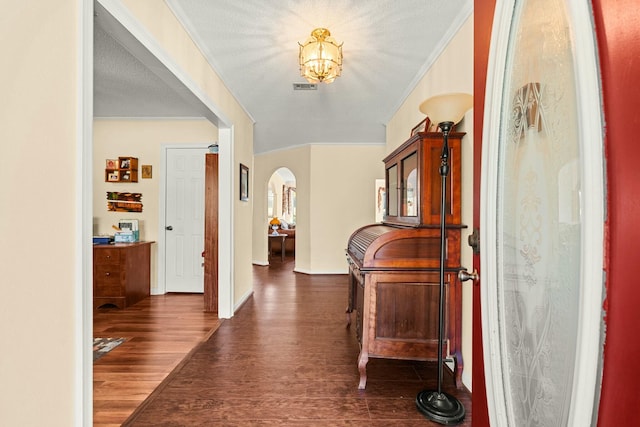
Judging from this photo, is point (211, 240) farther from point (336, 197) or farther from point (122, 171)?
point (336, 197)

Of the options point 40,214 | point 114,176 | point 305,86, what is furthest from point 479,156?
point 114,176

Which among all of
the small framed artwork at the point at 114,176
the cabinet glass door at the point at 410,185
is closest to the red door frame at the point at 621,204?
the cabinet glass door at the point at 410,185

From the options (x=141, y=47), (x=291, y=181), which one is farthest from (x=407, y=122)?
(x=291, y=181)

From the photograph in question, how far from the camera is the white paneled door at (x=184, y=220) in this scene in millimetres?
4523

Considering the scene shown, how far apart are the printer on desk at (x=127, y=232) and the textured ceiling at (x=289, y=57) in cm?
148

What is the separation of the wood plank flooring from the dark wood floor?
12 centimetres

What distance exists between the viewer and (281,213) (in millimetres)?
11531

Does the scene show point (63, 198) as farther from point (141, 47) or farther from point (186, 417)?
point (186, 417)

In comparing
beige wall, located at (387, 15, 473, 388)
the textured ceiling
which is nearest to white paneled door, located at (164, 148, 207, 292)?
the textured ceiling

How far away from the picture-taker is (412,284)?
2.08 metres

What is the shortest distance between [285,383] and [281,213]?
9527 millimetres

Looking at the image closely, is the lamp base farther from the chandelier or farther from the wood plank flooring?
the chandelier

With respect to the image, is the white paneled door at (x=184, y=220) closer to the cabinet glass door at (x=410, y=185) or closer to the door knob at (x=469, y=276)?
the cabinet glass door at (x=410, y=185)

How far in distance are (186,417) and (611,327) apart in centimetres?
202
